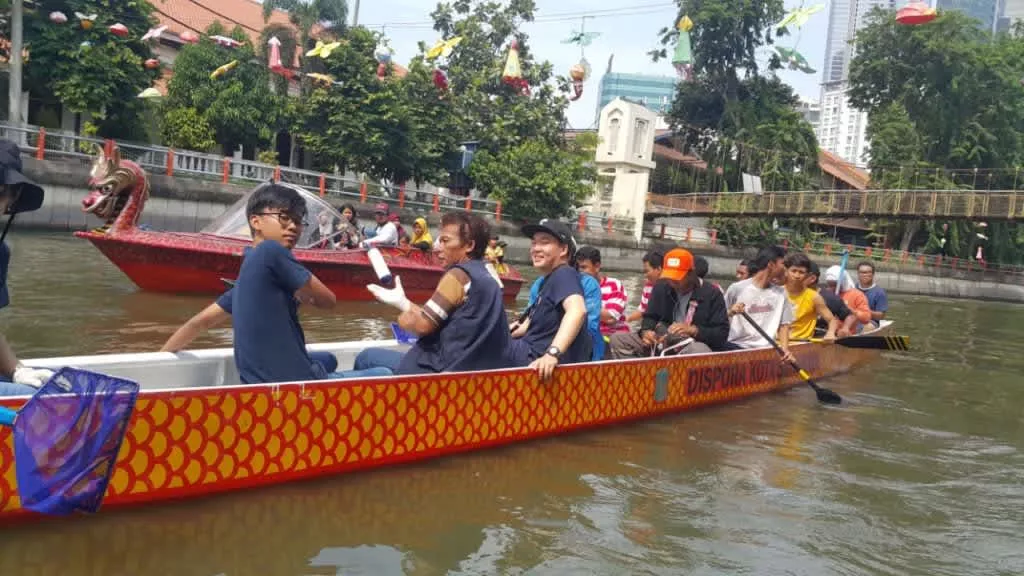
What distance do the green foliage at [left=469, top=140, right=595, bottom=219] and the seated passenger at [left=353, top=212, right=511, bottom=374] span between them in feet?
78.2

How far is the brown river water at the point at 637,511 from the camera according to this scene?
Answer: 12.3 feet

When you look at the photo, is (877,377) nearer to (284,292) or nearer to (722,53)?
(284,292)

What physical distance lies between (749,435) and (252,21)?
2996 cm

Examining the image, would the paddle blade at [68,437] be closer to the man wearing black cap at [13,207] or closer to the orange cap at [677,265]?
the man wearing black cap at [13,207]

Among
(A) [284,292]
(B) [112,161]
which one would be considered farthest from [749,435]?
(B) [112,161]

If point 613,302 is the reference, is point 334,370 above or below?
below

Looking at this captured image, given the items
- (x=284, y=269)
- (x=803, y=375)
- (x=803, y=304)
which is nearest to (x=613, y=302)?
(x=803, y=375)

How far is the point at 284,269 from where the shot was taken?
412 cm

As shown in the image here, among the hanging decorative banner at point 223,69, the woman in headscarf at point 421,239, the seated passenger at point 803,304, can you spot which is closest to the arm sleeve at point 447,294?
the seated passenger at point 803,304

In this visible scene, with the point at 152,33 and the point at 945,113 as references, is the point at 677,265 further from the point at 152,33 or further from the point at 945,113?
the point at 945,113

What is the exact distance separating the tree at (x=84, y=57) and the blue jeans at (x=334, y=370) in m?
19.5

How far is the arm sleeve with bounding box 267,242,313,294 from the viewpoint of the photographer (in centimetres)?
411

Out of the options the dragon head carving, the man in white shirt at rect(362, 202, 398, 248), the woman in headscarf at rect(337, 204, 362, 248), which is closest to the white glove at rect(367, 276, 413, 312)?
the dragon head carving

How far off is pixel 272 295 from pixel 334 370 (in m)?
1.29
